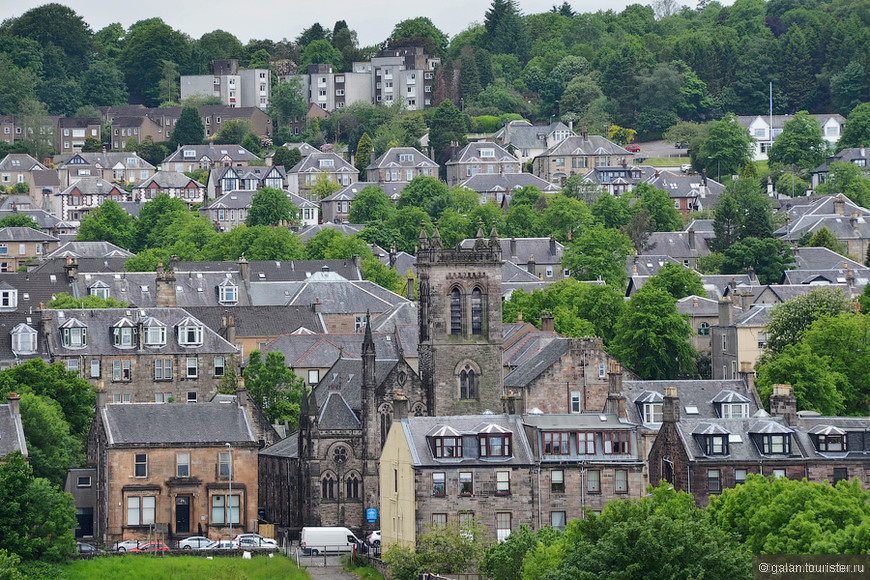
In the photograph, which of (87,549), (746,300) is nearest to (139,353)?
(87,549)

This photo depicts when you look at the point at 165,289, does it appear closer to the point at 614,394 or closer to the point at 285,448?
the point at 285,448

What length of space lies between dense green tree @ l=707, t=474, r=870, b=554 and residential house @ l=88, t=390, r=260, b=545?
3076cm

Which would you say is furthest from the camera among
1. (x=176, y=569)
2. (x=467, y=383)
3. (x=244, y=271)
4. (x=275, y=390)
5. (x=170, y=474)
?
(x=244, y=271)

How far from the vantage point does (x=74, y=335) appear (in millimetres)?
131125

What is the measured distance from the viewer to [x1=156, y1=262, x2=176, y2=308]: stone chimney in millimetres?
154500

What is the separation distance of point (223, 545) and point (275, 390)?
69.2 ft

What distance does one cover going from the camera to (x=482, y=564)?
88.9 metres

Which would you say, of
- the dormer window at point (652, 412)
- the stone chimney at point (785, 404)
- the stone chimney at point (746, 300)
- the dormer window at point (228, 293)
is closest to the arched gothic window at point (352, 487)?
the dormer window at point (652, 412)

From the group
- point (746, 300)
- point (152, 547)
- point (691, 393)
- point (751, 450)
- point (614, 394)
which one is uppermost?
point (746, 300)

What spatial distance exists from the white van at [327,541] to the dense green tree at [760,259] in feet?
262

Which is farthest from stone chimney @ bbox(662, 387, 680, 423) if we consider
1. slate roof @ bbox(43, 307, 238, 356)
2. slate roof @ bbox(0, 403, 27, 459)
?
slate roof @ bbox(43, 307, 238, 356)

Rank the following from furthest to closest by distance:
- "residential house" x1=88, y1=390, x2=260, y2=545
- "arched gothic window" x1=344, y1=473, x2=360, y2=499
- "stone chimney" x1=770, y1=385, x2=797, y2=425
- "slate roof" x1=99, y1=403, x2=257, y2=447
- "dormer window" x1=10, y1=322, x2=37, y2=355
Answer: "dormer window" x1=10, y1=322, x2=37, y2=355 → "arched gothic window" x1=344, y1=473, x2=360, y2=499 → "slate roof" x1=99, y1=403, x2=257, y2=447 → "residential house" x1=88, y1=390, x2=260, y2=545 → "stone chimney" x1=770, y1=385, x2=797, y2=425

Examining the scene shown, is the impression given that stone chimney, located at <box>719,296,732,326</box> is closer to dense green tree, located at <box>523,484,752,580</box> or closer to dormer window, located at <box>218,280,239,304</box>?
dormer window, located at <box>218,280,239,304</box>

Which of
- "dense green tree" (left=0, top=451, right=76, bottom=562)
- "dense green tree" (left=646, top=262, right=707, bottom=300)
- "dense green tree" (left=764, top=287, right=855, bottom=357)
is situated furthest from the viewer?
"dense green tree" (left=646, top=262, right=707, bottom=300)
